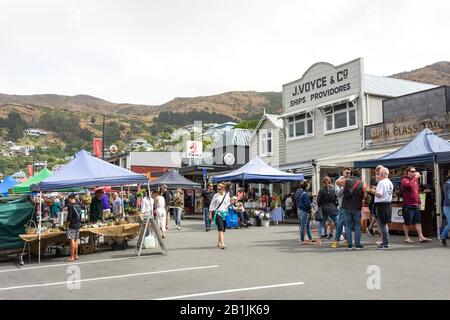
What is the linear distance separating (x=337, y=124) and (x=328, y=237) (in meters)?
12.4

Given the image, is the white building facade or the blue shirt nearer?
the blue shirt

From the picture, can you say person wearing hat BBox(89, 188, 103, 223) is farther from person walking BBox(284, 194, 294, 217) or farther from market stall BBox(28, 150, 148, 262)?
person walking BBox(284, 194, 294, 217)

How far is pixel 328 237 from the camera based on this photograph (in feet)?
45.2

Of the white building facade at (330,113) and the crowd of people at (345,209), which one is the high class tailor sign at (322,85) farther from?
the crowd of people at (345,209)

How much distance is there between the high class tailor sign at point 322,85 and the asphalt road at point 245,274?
1334 cm

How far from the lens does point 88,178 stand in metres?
12.2

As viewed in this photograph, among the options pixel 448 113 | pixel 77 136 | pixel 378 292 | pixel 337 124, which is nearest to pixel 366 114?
pixel 337 124

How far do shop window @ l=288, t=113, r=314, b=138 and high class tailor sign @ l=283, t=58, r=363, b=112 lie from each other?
558mm

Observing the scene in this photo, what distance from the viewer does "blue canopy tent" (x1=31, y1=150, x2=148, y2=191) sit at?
11.9 meters


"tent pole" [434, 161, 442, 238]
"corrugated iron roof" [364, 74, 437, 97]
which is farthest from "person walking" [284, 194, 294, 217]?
"tent pole" [434, 161, 442, 238]

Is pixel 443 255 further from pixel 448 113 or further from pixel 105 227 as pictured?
pixel 448 113

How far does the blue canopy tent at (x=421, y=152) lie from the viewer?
12711 millimetres

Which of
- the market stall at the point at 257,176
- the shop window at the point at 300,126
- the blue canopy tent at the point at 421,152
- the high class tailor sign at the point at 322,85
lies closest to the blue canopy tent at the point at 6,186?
the market stall at the point at 257,176

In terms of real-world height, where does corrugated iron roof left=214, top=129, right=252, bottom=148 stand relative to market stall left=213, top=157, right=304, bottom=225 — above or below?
above
